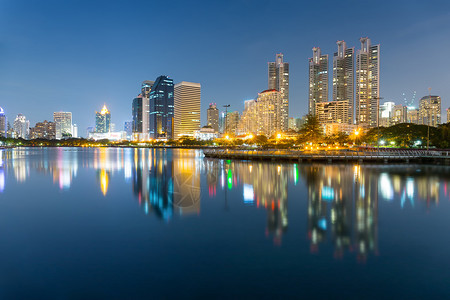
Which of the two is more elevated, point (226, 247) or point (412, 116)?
point (412, 116)

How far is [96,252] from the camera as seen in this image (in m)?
9.57

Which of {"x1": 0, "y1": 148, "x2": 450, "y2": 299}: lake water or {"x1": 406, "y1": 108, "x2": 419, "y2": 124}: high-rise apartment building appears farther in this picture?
{"x1": 406, "y1": 108, "x2": 419, "y2": 124}: high-rise apartment building

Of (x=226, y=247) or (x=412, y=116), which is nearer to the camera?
(x=226, y=247)

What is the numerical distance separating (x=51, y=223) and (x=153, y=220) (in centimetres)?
455

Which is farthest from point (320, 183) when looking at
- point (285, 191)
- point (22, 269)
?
point (22, 269)

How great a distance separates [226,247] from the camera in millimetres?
10016

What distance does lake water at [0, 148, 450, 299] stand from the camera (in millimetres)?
7332

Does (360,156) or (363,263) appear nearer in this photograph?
(363,263)

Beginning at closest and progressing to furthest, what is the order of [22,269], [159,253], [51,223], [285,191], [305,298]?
[305,298] → [22,269] → [159,253] → [51,223] → [285,191]

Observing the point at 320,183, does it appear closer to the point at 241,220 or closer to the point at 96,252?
the point at 241,220

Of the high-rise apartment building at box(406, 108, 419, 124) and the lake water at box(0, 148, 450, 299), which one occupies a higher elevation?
the high-rise apartment building at box(406, 108, 419, 124)

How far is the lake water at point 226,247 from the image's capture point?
289 inches

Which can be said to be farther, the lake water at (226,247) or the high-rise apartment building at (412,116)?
the high-rise apartment building at (412,116)

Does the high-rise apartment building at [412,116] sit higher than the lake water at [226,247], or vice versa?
the high-rise apartment building at [412,116]
